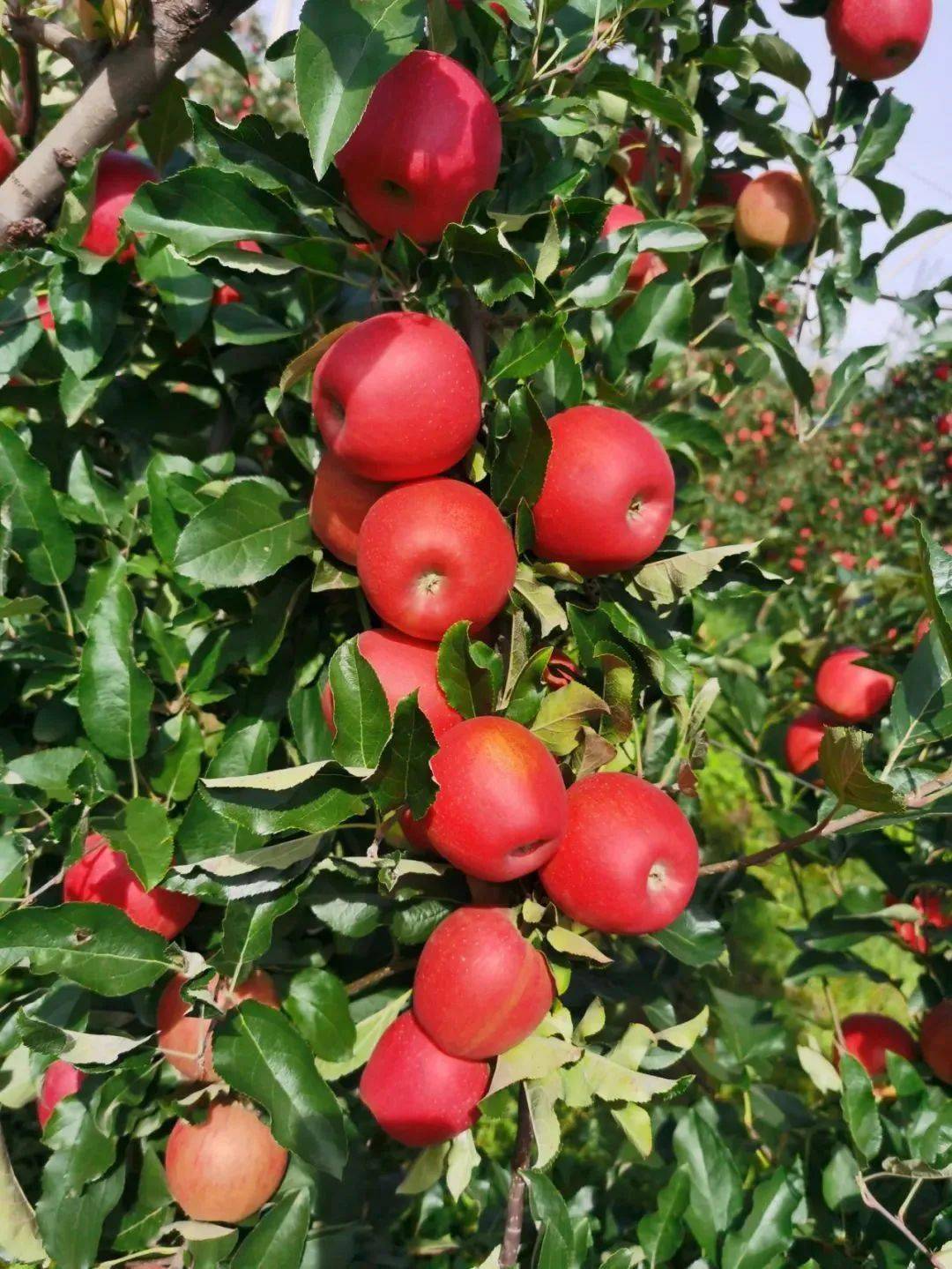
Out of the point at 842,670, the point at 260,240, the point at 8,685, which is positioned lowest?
the point at 8,685

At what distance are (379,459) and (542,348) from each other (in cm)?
17

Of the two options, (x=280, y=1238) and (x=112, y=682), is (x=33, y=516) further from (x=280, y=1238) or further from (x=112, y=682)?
(x=280, y=1238)

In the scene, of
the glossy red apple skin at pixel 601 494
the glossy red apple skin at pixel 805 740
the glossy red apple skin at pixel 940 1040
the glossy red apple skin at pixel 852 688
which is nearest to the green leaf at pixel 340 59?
the glossy red apple skin at pixel 601 494

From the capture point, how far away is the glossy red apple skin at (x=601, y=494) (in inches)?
35.6

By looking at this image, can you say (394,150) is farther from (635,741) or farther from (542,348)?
(635,741)

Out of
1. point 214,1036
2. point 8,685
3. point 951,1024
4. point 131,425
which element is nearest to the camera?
point 214,1036

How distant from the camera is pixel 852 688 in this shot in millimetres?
1542

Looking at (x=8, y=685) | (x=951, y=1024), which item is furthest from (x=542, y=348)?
(x=951, y=1024)

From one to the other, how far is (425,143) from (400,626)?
41 centimetres

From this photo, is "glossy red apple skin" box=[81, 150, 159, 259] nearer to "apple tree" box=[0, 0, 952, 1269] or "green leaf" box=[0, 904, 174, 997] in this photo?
"apple tree" box=[0, 0, 952, 1269]

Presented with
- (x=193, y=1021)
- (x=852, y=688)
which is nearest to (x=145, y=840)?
(x=193, y=1021)

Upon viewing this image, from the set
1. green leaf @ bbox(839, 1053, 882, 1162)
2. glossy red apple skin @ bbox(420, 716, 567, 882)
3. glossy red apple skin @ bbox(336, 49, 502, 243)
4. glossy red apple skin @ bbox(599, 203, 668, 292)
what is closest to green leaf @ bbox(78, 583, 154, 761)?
glossy red apple skin @ bbox(420, 716, 567, 882)

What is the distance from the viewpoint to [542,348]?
2.82 ft

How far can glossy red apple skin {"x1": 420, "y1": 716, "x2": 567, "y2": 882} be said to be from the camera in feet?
2.61
